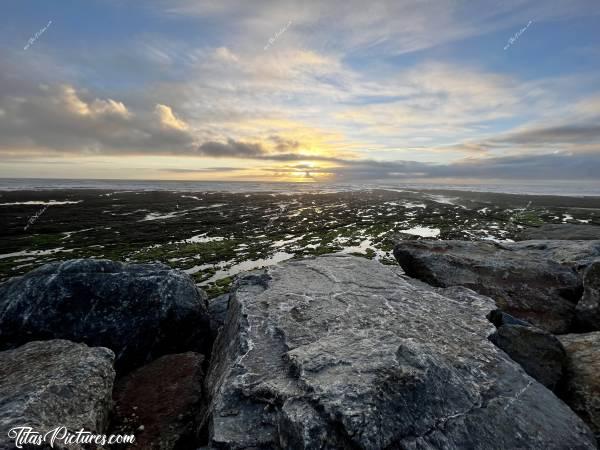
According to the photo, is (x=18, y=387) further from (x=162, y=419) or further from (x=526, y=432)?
(x=526, y=432)

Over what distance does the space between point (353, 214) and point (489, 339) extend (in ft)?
137

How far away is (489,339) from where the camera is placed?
18.8 feet

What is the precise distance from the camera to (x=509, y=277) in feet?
29.9

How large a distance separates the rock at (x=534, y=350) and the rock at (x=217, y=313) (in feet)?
19.3

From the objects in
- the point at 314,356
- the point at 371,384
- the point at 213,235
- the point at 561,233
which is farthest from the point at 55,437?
the point at 561,233

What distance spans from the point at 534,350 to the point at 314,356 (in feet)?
13.0

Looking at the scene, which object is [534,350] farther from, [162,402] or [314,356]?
[162,402]

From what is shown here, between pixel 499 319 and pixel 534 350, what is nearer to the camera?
pixel 534 350

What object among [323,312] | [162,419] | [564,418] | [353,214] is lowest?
[353,214]

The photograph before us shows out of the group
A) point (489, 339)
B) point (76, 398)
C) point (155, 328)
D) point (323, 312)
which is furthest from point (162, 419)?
point (489, 339)

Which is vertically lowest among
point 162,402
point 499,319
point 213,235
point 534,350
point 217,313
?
point 213,235

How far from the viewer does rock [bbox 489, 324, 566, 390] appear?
5609 millimetres

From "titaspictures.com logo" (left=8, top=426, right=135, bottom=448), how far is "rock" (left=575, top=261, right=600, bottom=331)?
31.4ft

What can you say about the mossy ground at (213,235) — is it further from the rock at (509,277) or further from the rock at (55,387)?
the rock at (55,387)
